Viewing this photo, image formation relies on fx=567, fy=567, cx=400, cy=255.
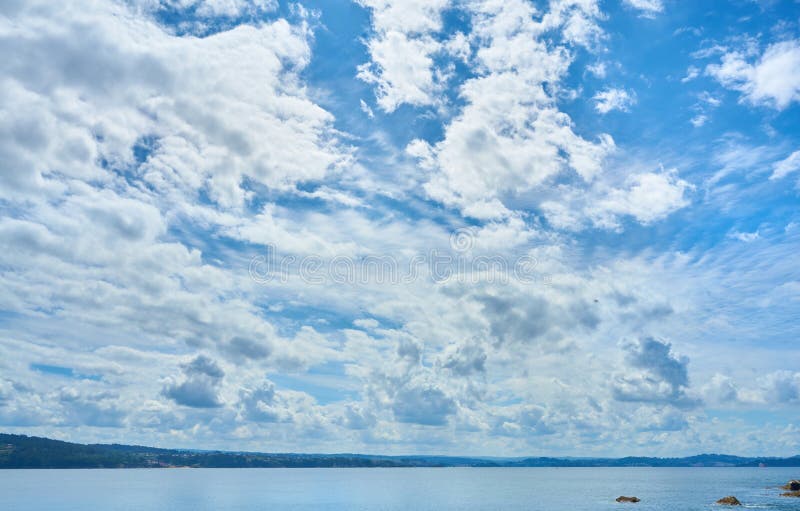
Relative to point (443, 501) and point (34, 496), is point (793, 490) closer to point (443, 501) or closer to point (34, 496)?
point (443, 501)

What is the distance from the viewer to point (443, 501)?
173 metres

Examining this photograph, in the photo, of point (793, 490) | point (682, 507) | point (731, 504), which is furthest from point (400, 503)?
point (793, 490)

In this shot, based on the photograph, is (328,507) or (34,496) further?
(34,496)

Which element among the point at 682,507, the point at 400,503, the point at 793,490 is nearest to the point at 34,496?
the point at 400,503

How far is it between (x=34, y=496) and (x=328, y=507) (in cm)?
10995

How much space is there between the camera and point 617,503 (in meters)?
163

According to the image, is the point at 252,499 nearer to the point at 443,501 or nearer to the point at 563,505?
the point at 443,501

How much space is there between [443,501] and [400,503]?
16118 millimetres

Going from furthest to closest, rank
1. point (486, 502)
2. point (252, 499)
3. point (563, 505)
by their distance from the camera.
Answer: point (252, 499)
point (486, 502)
point (563, 505)

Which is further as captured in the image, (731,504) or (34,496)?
(34,496)

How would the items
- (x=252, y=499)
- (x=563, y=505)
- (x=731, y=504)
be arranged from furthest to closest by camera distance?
(x=252, y=499) → (x=563, y=505) → (x=731, y=504)

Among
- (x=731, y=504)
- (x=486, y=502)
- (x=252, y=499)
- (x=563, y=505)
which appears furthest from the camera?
(x=252, y=499)

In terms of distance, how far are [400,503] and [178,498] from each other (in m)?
78.1

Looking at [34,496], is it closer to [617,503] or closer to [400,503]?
[400,503]
